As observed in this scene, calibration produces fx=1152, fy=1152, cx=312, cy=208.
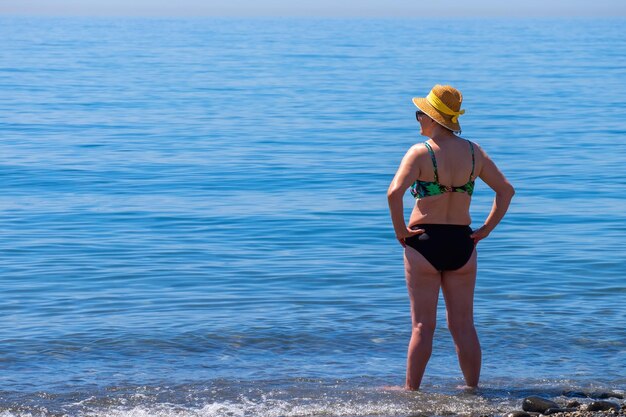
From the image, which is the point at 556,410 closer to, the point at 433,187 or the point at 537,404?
the point at 537,404

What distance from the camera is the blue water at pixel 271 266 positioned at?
7.39m

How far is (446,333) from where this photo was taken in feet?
28.3

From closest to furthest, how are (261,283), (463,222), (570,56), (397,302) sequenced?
(463,222) → (397,302) → (261,283) → (570,56)

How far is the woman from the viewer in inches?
255

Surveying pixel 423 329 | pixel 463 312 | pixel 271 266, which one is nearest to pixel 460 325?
pixel 463 312

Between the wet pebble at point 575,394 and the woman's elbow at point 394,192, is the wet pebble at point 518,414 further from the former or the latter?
the woman's elbow at point 394,192

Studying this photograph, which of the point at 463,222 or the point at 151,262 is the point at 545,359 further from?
the point at 151,262

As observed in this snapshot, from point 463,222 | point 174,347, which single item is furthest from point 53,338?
point 463,222

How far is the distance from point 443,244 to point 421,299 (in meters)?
0.37

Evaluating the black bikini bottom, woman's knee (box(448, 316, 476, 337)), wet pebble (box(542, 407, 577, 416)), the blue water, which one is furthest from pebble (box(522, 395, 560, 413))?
the black bikini bottom

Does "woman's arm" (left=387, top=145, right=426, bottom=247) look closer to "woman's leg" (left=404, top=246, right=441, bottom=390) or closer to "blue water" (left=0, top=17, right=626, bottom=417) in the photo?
"woman's leg" (left=404, top=246, right=441, bottom=390)

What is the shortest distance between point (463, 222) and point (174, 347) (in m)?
2.67

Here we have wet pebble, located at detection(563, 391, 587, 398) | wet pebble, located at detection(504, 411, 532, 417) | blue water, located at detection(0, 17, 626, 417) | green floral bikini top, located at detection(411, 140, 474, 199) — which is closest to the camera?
wet pebble, located at detection(504, 411, 532, 417)

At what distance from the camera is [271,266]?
11.4 m
